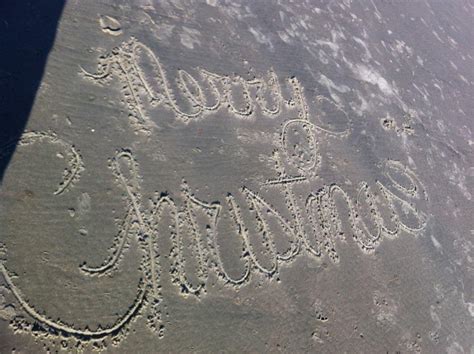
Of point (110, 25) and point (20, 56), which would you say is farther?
point (110, 25)

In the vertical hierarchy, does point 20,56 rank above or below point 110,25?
below

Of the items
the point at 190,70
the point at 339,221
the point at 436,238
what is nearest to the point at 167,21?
the point at 190,70

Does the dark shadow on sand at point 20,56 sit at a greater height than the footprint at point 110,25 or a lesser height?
lesser

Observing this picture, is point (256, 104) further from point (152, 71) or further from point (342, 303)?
point (342, 303)

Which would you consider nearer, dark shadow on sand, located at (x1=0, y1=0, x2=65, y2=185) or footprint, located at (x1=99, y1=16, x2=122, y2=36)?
dark shadow on sand, located at (x1=0, y1=0, x2=65, y2=185)

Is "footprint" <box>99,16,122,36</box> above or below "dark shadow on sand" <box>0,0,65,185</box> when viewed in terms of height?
above

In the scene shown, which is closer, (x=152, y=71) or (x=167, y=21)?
(x=152, y=71)

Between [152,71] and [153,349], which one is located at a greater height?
[152,71]

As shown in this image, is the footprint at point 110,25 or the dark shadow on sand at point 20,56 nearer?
the dark shadow on sand at point 20,56
